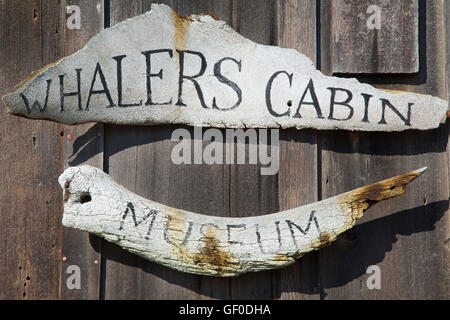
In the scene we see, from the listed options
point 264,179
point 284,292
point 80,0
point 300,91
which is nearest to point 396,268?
point 284,292

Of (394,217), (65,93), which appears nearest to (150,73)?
(65,93)

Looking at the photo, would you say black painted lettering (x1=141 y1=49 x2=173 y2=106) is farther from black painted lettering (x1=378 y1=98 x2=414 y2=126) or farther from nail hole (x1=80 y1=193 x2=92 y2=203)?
black painted lettering (x1=378 y1=98 x2=414 y2=126)

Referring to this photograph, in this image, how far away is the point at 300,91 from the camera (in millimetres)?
1538

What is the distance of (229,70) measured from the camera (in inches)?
61.0

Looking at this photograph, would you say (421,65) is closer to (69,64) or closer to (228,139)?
(228,139)

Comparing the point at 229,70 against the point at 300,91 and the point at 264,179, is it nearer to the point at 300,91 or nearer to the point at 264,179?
the point at 300,91

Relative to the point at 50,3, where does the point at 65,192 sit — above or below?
below

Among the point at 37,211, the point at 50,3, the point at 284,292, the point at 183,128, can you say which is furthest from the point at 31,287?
the point at 50,3

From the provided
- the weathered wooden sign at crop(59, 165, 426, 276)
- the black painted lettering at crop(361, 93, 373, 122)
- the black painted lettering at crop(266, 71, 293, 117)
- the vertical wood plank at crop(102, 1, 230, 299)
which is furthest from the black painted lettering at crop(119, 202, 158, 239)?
the black painted lettering at crop(361, 93, 373, 122)

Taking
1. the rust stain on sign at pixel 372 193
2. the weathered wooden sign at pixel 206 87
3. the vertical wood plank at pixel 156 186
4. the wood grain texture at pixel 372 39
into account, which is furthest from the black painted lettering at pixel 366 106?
the vertical wood plank at pixel 156 186

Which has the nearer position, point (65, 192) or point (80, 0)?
point (65, 192)

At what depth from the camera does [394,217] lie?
1.60 metres

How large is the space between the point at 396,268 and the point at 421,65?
72 cm

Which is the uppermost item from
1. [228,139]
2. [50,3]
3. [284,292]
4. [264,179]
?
[50,3]
